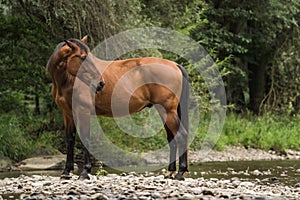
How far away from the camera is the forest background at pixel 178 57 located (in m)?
15.3

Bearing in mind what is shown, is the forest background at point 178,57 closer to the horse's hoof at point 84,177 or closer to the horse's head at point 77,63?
the horse's head at point 77,63

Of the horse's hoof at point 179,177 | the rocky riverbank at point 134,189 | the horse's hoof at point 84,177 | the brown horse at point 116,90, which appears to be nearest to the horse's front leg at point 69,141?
the brown horse at point 116,90

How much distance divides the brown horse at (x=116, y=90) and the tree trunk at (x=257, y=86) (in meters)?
15.0

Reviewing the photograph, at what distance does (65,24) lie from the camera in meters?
15.1

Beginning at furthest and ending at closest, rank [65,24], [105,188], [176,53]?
[176,53], [65,24], [105,188]

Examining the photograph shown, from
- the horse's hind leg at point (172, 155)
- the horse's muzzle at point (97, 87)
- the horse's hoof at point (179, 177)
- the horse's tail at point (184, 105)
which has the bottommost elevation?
the horse's hoof at point (179, 177)

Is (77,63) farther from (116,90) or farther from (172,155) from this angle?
(172,155)

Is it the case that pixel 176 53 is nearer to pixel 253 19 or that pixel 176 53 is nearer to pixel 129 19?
pixel 129 19

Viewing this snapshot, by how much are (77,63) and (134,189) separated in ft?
7.42

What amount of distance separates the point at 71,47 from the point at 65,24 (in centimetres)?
621

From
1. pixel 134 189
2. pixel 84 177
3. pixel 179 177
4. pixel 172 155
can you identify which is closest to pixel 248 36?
pixel 172 155

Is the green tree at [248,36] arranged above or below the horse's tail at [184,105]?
above

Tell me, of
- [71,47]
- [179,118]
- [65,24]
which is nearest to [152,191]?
[179,118]

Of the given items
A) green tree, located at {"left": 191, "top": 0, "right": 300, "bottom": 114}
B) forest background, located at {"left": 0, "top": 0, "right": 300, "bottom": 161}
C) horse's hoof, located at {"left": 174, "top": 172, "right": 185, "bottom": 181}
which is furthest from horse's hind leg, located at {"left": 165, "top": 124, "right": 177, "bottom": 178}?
green tree, located at {"left": 191, "top": 0, "right": 300, "bottom": 114}
